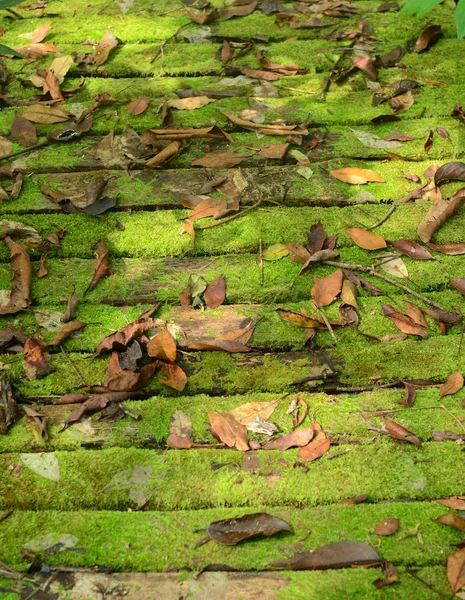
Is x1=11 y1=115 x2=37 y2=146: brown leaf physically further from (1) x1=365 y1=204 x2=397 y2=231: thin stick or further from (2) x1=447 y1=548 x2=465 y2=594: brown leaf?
(2) x1=447 y1=548 x2=465 y2=594: brown leaf

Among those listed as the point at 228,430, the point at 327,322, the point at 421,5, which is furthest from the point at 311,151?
the point at 228,430

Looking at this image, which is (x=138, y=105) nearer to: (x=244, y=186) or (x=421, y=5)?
(x=244, y=186)

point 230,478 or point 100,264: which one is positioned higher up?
point 100,264

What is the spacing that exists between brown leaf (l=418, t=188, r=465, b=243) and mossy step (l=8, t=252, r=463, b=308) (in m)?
0.10

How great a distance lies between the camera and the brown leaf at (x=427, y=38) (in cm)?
349

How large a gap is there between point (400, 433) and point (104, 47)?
259cm

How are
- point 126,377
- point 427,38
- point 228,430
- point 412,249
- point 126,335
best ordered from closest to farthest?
point 228,430 < point 126,377 < point 126,335 < point 412,249 < point 427,38

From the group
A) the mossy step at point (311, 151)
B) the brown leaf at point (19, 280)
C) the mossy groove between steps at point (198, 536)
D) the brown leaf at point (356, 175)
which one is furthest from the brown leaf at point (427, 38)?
the mossy groove between steps at point (198, 536)

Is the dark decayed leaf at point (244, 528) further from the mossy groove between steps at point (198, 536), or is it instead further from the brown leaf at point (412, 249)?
the brown leaf at point (412, 249)

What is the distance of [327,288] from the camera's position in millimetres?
2320

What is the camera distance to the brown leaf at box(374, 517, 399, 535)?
1.67 metres

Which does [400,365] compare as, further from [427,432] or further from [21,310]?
[21,310]

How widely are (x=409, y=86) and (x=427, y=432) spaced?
6.31 ft

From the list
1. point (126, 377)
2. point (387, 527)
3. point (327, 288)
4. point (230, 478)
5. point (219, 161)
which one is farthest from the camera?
point (219, 161)
